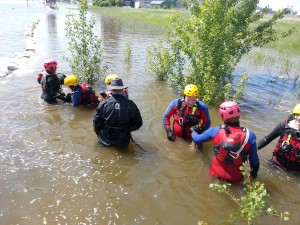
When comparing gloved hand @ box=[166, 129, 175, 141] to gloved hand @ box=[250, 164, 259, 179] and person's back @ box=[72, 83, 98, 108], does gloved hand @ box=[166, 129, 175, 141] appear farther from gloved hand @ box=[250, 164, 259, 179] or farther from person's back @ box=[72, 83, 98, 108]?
person's back @ box=[72, 83, 98, 108]

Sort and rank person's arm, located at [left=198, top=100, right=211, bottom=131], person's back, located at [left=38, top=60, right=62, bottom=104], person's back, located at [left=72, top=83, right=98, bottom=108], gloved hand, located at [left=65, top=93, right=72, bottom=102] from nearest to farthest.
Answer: person's arm, located at [left=198, top=100, right=211, bottom=131] → person's back, located at [left=72, top=83, right=98, bottom=108] → person's back, located at [left=38, top=60, right=62, bottom=104] → gloved hand, located at [left=65, top=93, right=72, bottom=102]

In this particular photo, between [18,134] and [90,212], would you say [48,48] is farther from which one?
[90,212]

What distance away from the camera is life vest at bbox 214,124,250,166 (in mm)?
4457

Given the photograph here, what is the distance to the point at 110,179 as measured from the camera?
5074 millimetres

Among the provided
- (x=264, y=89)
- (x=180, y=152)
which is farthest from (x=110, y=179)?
(x=264, y=89)

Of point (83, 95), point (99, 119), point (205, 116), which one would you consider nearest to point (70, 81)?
point (83, 95)

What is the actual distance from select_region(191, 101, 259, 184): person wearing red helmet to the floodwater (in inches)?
15.2

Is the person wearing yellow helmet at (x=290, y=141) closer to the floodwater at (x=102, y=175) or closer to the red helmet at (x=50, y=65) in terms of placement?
the floodwater at (x=102, y=175)

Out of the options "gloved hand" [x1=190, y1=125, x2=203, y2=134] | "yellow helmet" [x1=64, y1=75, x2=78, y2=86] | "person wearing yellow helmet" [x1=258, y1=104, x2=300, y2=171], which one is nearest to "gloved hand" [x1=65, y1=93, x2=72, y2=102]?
A: "yellow helmet" [x1=64, y1=75, x2=78, y2=86]

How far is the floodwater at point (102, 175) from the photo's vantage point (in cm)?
423

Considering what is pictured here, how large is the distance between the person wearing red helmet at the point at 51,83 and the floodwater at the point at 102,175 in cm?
29

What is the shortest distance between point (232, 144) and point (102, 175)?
8.02 feet

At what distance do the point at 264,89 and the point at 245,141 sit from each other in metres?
8.34

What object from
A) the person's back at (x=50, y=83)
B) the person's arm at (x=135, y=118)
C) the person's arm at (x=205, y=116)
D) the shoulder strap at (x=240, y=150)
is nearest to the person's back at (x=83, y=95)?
the person's back at (x=50, y=83)
